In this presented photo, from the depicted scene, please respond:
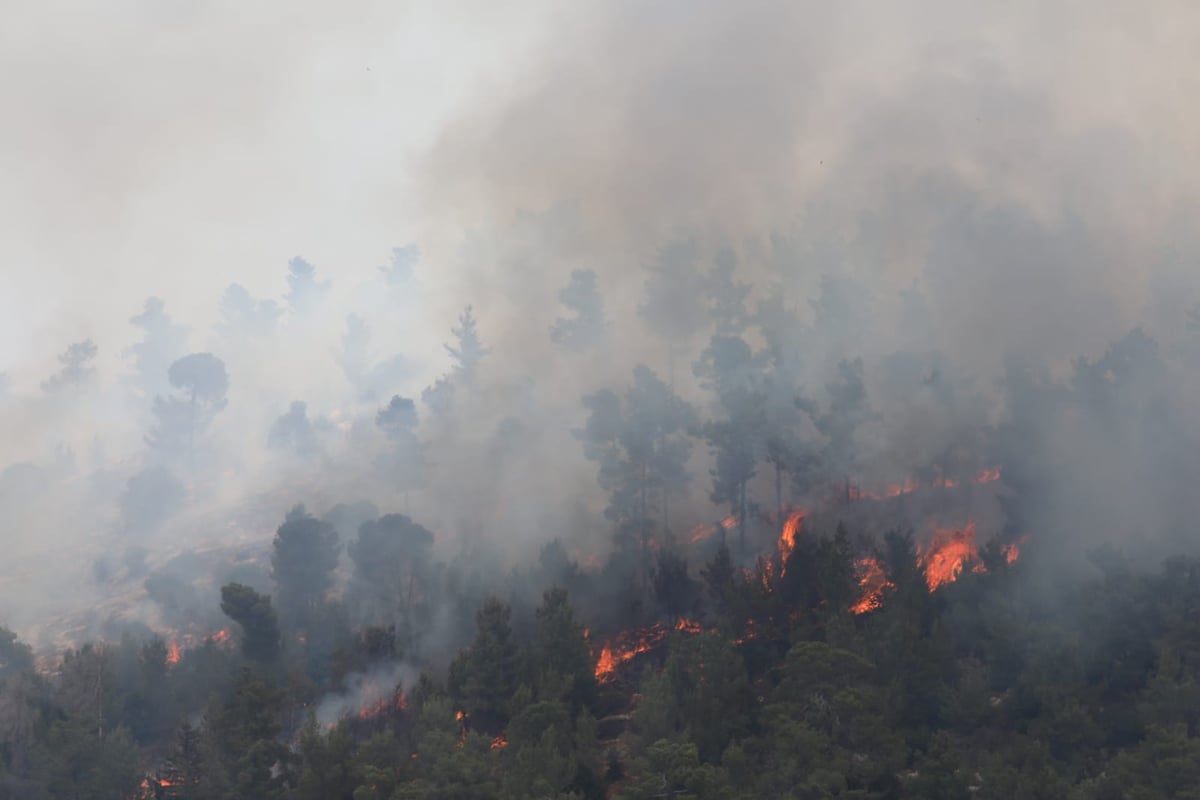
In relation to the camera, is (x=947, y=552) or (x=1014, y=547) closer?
(x=1014, y=547)

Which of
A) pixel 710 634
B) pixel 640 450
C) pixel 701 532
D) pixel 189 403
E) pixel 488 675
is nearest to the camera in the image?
pixel 710 634

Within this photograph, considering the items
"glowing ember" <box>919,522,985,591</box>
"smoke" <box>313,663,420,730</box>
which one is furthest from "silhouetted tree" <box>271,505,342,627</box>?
"glowing ember" <box>919,522,985,591</box>

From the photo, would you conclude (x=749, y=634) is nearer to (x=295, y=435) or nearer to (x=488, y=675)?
(x=488, y=675)

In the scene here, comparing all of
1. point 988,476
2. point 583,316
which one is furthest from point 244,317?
point 988,476

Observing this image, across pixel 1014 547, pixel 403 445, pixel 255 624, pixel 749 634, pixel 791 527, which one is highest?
pixel 403 445

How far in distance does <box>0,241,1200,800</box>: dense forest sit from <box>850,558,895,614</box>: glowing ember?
419 millimetres

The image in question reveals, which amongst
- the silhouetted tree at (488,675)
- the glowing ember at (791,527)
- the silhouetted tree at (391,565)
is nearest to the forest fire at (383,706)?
the silhouetted tree at (488,675)

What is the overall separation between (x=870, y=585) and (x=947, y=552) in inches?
477

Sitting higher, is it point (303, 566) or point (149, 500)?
point (149, 500)

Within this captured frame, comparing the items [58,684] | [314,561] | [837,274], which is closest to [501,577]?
[314,561]

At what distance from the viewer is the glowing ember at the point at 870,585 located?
69.7m

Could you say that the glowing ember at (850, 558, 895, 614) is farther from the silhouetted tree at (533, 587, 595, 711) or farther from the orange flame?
the silhouetted tree at (533, 587, 595, 711)

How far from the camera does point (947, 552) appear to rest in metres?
84.9

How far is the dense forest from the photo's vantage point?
164 feet
